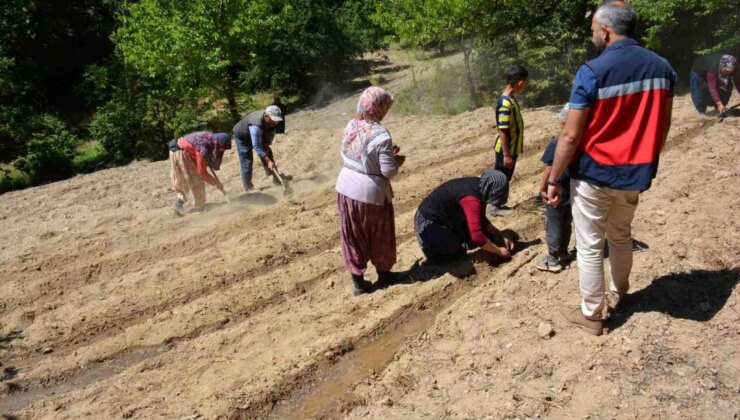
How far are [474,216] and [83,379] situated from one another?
3213 mm

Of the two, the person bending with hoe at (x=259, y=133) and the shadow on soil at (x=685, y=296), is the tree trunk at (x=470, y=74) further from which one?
the shadow on soil at (x=685, y=296)

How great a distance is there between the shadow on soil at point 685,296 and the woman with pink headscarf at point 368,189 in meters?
1.78

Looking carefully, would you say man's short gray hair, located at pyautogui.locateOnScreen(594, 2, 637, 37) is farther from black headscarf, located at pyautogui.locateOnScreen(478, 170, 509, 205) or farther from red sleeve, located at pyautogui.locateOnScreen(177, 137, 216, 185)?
red sleeve, located at pyautogui.locateOnScreen(177, 137, 216, 185)

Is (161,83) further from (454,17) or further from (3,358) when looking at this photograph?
(3,358)

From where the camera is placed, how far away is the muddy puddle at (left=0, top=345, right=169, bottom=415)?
403 cm

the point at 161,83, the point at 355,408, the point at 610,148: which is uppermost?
the point at 161,83

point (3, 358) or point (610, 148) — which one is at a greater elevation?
point (610, 148)

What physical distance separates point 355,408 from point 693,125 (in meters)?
6.75

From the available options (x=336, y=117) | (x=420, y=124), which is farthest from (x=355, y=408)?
(x=336, y=117)

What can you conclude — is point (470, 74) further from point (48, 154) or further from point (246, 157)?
point (48, 154)

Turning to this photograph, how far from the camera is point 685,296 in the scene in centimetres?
353

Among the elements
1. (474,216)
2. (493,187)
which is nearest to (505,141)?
(493,187)

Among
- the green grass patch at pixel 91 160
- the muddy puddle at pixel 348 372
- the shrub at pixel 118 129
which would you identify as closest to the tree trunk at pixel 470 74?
the shrub at pixel 118 129

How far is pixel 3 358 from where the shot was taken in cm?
456
